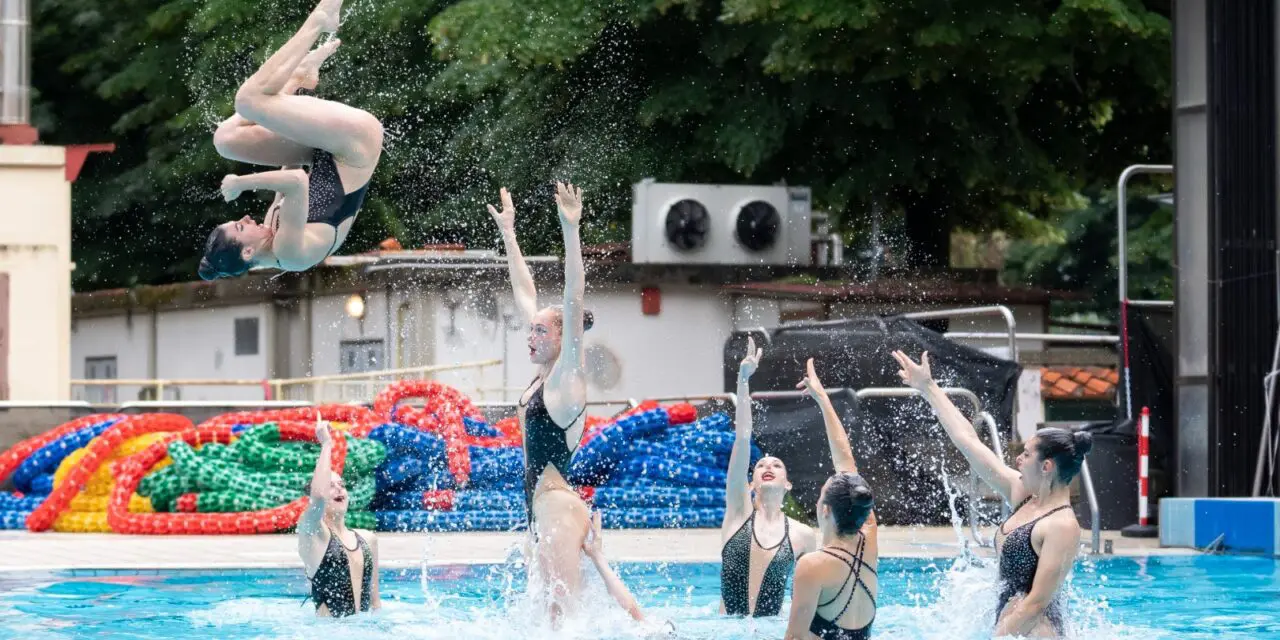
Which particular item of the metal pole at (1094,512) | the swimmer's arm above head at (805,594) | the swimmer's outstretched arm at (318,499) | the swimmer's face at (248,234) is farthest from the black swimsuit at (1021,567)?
the metal pole at (1094,512)

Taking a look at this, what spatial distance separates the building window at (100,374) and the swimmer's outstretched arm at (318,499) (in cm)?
2020

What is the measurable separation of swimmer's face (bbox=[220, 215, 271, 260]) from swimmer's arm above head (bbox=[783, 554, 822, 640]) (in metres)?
2.70

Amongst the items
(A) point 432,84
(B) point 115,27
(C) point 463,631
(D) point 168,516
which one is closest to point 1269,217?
(C) point 463,631

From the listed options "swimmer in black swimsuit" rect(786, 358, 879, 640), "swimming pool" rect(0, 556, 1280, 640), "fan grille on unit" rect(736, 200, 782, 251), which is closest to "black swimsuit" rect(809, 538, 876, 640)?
"swimmer in black swimsuit" rect(786, 358, 879, 640)

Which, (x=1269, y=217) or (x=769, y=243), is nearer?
(x=1269, y=217)

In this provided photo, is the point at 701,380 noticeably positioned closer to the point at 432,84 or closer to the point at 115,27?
the point at 432,84

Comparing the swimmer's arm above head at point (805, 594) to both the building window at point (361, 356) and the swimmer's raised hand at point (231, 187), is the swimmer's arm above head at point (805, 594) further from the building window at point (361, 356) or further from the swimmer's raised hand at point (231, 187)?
the building window at point (361, 356)

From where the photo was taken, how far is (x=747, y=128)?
21.6 metres

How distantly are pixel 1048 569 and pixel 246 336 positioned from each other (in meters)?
19.3

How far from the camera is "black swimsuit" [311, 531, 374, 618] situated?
9.07 metres

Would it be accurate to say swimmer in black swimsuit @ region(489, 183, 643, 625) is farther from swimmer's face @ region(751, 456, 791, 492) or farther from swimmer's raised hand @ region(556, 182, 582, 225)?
swimmer's face @ region(751, 456, 791, 492)

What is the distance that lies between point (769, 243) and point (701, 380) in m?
1.82

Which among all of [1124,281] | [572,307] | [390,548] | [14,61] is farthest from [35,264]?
[572,307]

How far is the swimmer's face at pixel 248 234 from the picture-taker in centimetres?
782
